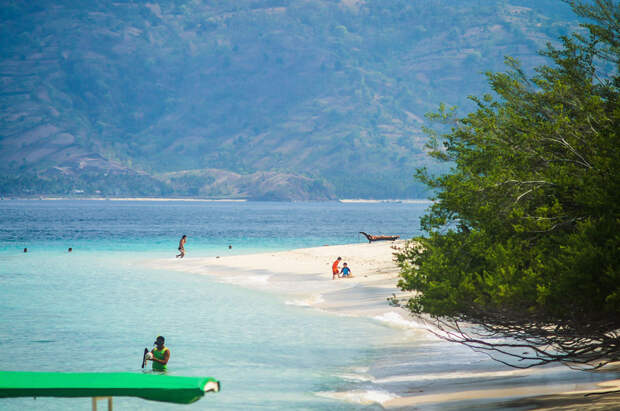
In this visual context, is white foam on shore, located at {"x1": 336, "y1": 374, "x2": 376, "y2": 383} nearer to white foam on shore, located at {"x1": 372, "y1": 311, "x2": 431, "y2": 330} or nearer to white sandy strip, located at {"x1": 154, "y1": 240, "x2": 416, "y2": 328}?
white foam on shore, located at {"x1": 372, "y1": 311, "x2": 431, "y2": 330}

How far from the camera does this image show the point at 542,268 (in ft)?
34.4

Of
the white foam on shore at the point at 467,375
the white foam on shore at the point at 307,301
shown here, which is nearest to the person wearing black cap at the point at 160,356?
the white foam on shore at the point at 467,375

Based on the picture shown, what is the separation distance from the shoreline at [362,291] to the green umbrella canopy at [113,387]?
→ 266 inches

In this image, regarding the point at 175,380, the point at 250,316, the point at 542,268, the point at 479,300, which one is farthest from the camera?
the point at 250,316

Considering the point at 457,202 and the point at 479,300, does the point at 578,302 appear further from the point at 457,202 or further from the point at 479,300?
the point at 457,202

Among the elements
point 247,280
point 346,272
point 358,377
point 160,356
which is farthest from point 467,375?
point 247,280

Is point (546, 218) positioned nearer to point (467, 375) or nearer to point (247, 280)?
point (467, 375)

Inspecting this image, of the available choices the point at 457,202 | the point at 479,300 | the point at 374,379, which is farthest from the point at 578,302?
the point at 374,379

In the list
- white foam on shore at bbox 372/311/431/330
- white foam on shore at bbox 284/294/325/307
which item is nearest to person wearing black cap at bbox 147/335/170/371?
white foam on shore at bbox 372/311/431/330

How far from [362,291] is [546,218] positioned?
23.5m

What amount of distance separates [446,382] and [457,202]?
601 cm

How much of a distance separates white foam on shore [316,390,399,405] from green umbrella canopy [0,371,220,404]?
666cm

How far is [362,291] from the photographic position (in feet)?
110

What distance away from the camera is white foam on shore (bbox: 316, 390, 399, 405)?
→ 15383 mm
